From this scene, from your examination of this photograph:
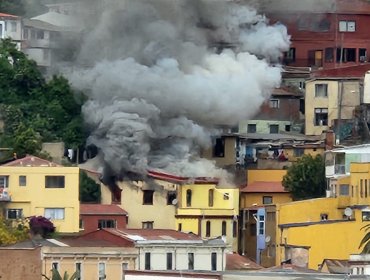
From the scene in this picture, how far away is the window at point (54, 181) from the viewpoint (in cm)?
11631

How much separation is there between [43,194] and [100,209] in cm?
258

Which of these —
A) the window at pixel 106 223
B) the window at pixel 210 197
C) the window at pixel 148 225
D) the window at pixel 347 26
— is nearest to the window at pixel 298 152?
the window at pixel 210 197

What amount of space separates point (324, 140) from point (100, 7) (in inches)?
373

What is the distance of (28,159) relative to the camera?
385 ft

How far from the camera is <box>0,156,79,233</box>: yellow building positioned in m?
116

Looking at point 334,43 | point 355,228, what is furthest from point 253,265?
point 334,43

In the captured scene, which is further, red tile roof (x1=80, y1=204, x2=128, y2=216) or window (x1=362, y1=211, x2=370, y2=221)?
red tile roof (x1=80, y1=204, x2=128, y2=216)

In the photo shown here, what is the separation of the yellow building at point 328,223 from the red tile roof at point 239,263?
46.3 inches

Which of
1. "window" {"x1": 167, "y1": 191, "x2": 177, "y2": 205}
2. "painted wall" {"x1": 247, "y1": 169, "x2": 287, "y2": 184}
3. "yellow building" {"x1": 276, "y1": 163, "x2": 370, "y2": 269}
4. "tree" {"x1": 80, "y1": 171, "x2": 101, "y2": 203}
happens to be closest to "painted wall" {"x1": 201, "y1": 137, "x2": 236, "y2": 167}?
"painted wall" {"x1": 247, "y1": 169, "x2": 287, "y2": 184}

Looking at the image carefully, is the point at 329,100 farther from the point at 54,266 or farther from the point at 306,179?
the point at 54,266

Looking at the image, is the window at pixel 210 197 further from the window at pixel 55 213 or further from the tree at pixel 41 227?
the tree at pixel 41 227

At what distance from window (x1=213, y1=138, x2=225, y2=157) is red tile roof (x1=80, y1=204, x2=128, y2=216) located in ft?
29.5

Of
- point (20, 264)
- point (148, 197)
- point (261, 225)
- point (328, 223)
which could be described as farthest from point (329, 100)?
point (20, 264)

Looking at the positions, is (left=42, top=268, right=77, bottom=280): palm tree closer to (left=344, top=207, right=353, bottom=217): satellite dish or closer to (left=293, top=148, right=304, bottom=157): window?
(left=344, top=207, right=353, bottom=217): satellite dish
